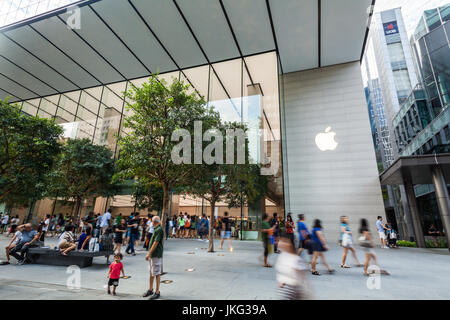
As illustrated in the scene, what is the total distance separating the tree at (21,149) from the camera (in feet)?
27.0

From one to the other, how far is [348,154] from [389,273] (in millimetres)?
10385

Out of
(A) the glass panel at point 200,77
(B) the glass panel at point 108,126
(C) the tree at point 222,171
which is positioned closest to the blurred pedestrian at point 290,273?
(C) the tree at point 222,171

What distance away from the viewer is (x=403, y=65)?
42.3m

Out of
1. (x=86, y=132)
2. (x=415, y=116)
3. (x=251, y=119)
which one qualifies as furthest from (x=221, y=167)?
(x=415, y=116)

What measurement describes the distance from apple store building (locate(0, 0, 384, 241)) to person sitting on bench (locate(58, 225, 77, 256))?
6.76m

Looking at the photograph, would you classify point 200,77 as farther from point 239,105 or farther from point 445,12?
point 445,12

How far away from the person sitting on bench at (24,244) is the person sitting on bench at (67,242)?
138cm

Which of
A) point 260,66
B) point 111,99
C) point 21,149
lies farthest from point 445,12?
point 21,149

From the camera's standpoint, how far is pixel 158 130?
8078 mm

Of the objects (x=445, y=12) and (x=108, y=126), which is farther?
(x=445, y=12)

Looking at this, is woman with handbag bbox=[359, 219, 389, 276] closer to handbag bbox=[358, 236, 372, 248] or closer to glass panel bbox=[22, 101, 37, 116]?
handbag bbox=[358, 236, 372, 248]

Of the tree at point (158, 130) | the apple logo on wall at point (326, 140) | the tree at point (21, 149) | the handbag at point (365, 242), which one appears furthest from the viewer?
the apple logo on wall at point (326, 140)

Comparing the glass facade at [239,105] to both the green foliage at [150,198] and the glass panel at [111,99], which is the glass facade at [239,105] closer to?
the glass panel at [111,99]

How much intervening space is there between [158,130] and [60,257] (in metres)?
5.33
